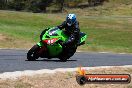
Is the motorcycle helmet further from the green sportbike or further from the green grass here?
the green grass

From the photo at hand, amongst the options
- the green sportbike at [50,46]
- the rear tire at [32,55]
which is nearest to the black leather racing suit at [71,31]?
the green sportbike at [50,46]

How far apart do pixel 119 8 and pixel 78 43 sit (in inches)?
2678

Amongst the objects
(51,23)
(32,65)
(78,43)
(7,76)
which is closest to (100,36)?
(51,23)

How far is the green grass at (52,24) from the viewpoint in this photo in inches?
1080

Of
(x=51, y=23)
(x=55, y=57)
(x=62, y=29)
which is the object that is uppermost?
(x=62, y=29)

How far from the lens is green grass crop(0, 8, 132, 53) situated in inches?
1080

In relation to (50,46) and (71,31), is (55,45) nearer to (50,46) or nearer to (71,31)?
(50,46)

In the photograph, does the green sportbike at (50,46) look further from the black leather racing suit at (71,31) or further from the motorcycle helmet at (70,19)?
the motorcycle helmet at (70,19)

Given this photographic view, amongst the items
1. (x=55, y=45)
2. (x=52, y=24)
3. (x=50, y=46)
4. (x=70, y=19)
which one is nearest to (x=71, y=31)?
(x=70, y=19)

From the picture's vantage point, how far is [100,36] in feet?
123

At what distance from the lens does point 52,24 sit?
46.2 metres

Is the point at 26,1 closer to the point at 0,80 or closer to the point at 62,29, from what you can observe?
the point at 62,29

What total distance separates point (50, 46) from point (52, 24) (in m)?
30.9

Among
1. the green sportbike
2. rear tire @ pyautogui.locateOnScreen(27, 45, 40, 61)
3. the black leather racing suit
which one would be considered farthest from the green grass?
rear tire @ pyautogui.locateOnScreen(27, 45, 40, 61)
